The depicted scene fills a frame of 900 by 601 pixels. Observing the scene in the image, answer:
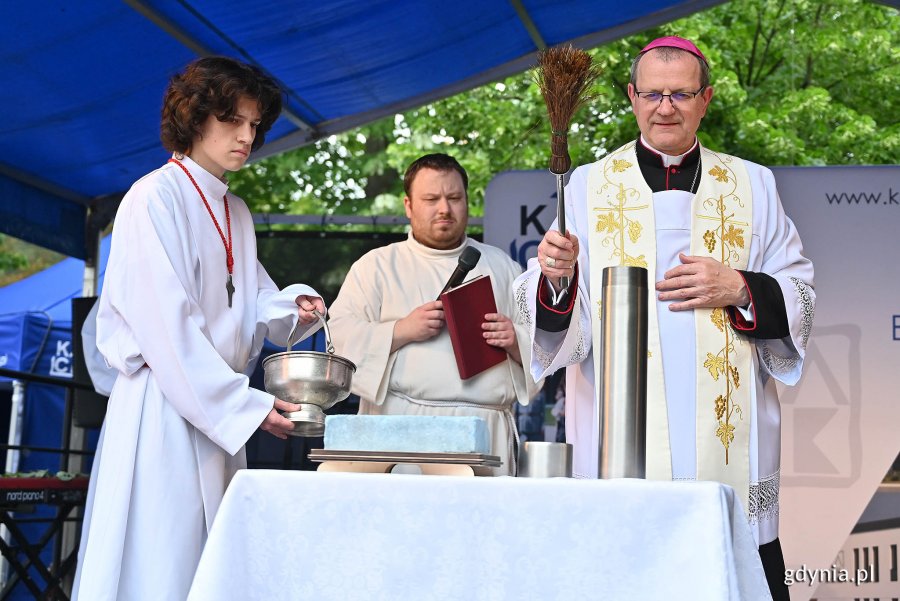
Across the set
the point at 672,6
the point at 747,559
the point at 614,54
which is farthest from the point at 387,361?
the point at 614,54

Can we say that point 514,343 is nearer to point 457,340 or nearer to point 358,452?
point 457,340

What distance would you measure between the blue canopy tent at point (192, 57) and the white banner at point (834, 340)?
0.76 meters

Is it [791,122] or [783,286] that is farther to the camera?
[791,122]

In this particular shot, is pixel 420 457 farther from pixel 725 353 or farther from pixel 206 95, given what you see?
pixel 206 95

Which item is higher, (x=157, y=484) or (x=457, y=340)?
(x=457, y=340)

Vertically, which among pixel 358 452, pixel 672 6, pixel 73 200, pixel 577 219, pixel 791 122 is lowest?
pixel 358 452

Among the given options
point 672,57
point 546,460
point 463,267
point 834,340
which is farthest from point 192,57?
point 546,460

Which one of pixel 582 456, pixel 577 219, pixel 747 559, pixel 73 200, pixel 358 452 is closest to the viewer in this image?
pixel 747 559

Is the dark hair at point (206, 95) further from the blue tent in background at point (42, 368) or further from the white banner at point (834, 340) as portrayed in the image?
the blue tent in background at point (42, 368)

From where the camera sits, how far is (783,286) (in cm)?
293

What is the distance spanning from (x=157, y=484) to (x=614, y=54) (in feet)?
33.1

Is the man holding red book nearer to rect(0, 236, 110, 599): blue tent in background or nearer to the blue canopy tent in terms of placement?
the blue canopy tent

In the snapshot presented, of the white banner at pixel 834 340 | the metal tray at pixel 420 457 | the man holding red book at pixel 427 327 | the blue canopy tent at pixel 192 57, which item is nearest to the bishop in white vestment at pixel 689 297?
the metal tray at pixel 420 457

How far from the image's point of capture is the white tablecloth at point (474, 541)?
1894 millimetres
